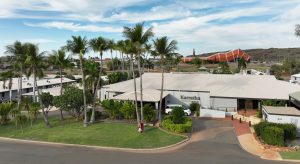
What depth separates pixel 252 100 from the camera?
142 feet

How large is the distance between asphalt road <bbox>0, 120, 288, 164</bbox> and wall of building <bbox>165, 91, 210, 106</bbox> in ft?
48.9

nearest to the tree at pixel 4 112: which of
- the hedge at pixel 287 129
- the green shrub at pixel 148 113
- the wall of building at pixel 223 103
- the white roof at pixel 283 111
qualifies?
the green shrub at pixel 148 113

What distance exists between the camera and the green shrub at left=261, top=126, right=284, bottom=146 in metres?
27.2

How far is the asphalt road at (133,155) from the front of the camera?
23625 mm

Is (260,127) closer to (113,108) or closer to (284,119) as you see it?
(284,119)

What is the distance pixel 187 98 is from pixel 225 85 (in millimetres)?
6543

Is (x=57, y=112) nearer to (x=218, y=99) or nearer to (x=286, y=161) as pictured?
(x=218, y=99)

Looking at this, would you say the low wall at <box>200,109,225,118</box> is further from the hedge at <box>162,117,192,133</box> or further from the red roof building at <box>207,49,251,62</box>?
the red roof building at <box>207,49,251,62</box>

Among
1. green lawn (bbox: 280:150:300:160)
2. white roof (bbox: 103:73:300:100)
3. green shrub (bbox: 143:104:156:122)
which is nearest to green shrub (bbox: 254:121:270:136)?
green lawn (bbox: 280:150:300:160)

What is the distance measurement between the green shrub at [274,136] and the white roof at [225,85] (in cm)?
1453

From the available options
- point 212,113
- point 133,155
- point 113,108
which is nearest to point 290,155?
point 133,155

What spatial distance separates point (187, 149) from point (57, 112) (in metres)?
30.1

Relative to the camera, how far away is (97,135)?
105ft

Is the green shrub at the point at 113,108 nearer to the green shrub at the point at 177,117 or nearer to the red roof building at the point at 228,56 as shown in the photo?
the green shrub at the point at 177,117
